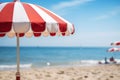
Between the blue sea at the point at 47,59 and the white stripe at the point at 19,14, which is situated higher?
the white stripe at the point at 19,14

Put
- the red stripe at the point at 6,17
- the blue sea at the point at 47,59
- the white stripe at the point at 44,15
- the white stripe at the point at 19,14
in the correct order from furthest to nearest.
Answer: the blue sea at the point at 47,59 < the white stripe at the point at 44,15 < the white stripe at the point at 19,14 < the red stripe at the point at 6,17

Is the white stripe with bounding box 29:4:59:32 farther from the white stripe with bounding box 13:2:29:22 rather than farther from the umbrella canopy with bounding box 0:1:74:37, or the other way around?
the white stripe with bounding box 13:2:29:22

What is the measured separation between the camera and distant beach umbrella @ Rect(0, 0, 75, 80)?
339 cm

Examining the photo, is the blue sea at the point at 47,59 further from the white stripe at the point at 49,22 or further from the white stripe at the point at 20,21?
the white stripe at the point at 20,21

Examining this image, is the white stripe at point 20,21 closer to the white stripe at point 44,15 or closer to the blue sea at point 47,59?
the white stripe at point 44,15

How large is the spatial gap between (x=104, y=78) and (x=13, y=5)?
733 centimetres

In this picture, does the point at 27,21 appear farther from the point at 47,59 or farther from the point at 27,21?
the point at 47,59

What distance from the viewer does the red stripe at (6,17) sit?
3354mm

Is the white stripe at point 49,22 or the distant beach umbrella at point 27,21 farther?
the white stripe at point 49,22

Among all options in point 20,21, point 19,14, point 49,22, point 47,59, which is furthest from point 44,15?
point 47,59

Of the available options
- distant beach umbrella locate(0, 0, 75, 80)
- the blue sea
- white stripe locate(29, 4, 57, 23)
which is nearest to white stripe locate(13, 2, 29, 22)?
distant beach umbrella locate(0, 0, 75, 80)

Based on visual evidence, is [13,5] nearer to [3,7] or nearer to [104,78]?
[3,7]

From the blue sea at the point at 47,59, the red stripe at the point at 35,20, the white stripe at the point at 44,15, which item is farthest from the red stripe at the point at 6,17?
the blue sea at the point at 47,59

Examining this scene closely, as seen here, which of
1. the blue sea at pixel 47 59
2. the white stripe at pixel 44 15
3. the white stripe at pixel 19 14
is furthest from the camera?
the blue sea at pixel 47 59
